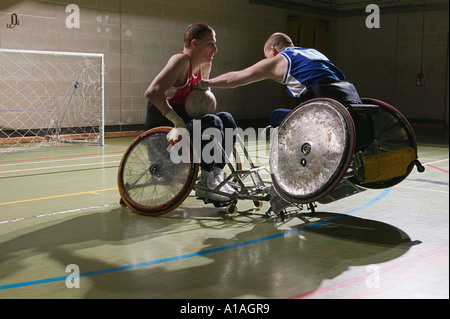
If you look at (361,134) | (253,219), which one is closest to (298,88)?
(361,134)

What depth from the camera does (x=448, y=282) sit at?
1091mm

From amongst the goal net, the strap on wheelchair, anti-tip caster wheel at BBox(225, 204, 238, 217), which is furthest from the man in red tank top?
the goal net

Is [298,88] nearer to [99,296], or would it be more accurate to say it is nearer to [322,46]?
[99,296]

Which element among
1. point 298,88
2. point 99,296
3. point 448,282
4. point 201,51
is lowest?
point 99,296

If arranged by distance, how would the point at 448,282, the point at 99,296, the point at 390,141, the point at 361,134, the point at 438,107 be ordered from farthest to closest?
1. the point at 438,107
2. the point at 390,141
3. the point at 361,134
4. the point at 99,296
5. the point at 448,282

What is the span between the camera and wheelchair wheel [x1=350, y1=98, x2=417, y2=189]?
14.3ft

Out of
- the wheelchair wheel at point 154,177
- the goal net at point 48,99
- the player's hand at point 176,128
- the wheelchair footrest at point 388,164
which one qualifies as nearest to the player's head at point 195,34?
the player's hand at point 176,128

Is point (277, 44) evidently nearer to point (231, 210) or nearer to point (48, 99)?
point (231, 210)

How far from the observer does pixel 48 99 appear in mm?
11922

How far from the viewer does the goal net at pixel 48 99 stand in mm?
11180

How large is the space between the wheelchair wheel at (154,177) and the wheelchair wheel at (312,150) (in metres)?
0.77

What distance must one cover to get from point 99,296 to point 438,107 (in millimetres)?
16208

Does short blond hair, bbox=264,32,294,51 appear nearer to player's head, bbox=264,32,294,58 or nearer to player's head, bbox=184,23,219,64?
player's head, bbox=264,32,294,58
